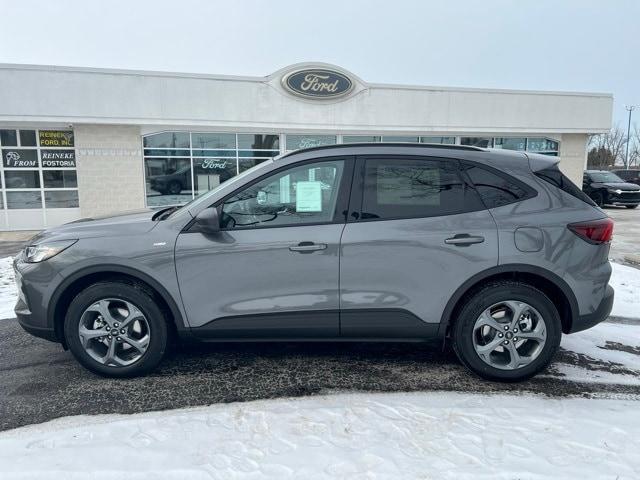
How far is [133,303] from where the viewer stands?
343cm

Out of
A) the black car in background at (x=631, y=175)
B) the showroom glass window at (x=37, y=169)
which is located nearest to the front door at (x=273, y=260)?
the showroom glass window at (x=37, y=169)

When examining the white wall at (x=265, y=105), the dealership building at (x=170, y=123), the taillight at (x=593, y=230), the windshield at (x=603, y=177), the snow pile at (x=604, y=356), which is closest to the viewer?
the taillight at (x=593, y=230)

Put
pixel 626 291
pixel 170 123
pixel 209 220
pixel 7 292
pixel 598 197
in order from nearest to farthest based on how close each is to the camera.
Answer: pixel 209 220 < pixel 626 291 < pixel 7 292 < pixel 170 123 < pixel 598 197

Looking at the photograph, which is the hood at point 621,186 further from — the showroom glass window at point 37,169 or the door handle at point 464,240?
the showroom glass window at point 37,169

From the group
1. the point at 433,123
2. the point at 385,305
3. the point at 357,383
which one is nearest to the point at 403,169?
the point at 385,305

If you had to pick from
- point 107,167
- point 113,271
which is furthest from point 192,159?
point 113,271

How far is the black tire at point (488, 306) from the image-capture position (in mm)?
3369

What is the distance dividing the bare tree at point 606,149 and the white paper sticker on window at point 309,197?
169ft

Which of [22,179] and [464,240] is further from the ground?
[22,179]

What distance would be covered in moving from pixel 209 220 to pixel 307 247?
2.41 feet

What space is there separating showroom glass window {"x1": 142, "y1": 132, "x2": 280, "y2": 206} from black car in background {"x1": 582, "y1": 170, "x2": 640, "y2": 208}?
14009 mm

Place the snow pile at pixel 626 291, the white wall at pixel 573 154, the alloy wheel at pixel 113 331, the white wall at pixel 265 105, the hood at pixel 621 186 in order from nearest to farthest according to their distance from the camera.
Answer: the alloy wheel at pixel 113 331, the snow pile at pixel 626 291, the white wall at pixel 265 105, the white wall at pixel 573 154, the hood at pixel 621 186

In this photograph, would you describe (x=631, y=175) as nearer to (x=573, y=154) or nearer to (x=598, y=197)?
(x=598, y=197)

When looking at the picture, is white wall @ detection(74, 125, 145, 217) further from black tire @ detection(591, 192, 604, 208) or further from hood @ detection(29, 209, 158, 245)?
black tire @ detection(591, 192, 604, 208)
